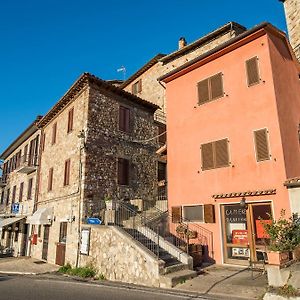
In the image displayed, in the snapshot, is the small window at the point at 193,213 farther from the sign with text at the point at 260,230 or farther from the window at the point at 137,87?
the window at the point at 137,87

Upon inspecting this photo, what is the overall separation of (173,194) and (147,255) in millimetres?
4568

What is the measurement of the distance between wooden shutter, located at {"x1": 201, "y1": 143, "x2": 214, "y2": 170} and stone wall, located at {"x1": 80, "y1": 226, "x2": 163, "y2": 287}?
182 inches

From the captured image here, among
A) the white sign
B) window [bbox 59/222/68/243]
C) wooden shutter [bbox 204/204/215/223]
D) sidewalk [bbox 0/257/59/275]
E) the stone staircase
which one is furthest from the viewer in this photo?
window [bbox 59/222/68/243]

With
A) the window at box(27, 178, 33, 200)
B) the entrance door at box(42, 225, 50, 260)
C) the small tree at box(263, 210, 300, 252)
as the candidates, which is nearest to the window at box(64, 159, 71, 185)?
the entrance door at box(42, 225, 50, 260)

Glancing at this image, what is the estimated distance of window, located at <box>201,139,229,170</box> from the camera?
38.8 ft

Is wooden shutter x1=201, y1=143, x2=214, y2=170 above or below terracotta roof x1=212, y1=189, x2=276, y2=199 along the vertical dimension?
above

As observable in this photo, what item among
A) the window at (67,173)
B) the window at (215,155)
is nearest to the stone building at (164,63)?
the window at (215,155)

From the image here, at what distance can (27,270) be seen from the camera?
1391 centimetres

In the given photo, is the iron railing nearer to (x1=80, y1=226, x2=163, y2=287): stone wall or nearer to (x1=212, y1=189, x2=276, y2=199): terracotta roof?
(x1=80, y1=226, x2=163, y2=287): stone wall

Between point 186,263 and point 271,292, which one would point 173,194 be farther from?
point 271,292

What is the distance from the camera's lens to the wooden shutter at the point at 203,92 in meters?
13.1

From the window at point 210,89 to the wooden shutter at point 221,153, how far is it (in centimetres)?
218

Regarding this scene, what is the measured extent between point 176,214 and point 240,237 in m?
3.13

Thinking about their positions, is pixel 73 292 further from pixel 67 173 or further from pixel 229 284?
pixel 67 173
